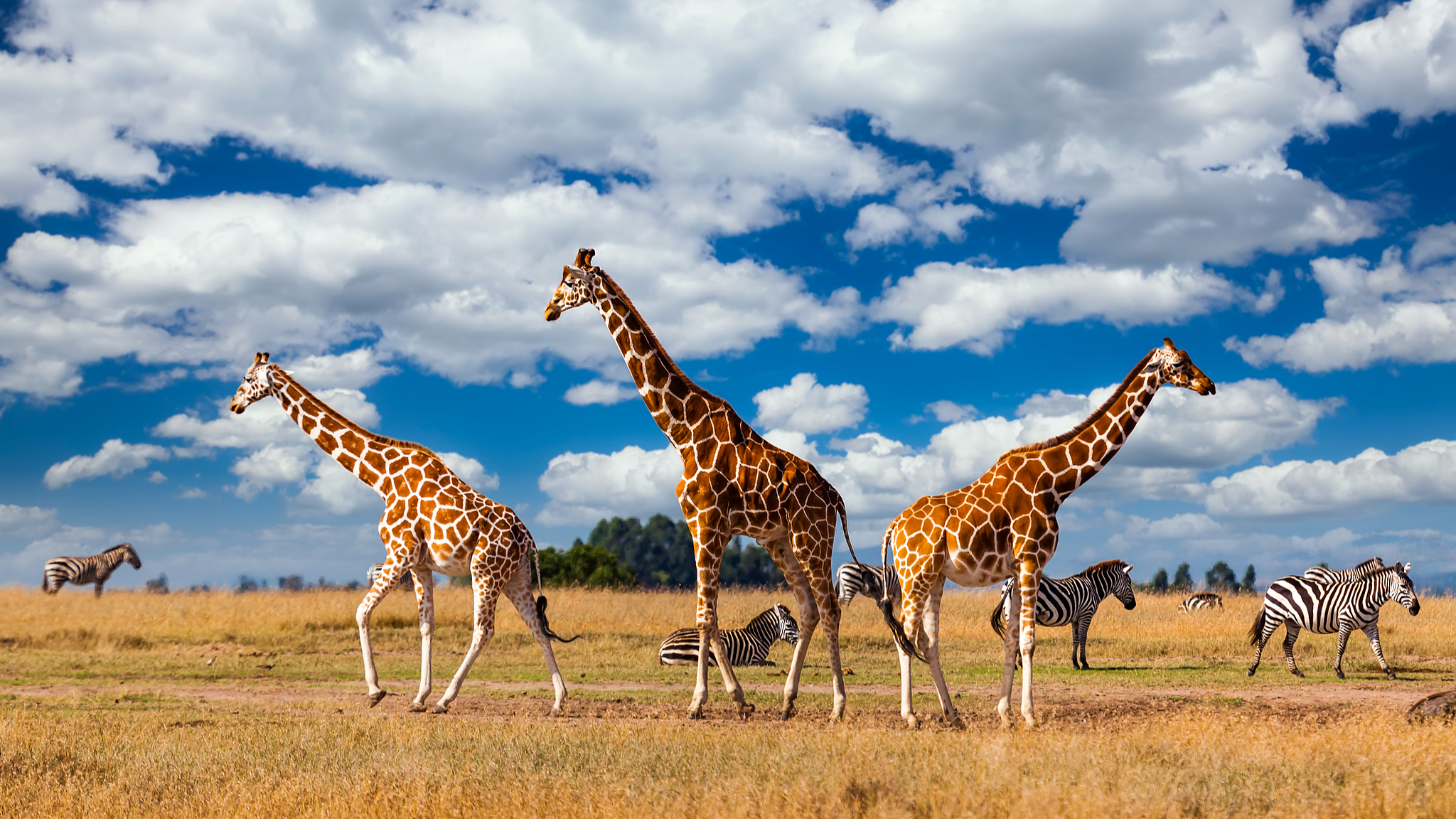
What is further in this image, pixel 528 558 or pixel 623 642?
pixel 623 642

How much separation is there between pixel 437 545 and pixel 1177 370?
9.40 metres

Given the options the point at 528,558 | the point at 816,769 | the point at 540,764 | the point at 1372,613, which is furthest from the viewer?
the point at 1372,613

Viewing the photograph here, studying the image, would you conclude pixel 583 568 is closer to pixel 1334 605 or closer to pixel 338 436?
pixel 338 436

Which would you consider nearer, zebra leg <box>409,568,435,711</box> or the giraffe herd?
the giraffe herd

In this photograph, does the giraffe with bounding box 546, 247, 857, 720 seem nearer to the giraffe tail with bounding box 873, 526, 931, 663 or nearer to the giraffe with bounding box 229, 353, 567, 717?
the giraffe tail with bounding box 873, 526, 931, 663

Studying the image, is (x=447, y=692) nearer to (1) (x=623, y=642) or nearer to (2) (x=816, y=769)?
(2) (x=816, y=769)

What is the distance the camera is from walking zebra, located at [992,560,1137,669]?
60.6 feet

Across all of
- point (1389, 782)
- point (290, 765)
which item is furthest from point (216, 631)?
point (1389, 782)

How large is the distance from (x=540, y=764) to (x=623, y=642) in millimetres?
14517

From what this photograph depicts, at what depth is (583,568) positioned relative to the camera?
43188mm

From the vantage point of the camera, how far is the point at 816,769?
313 inches

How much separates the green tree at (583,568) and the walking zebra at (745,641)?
2199 cm

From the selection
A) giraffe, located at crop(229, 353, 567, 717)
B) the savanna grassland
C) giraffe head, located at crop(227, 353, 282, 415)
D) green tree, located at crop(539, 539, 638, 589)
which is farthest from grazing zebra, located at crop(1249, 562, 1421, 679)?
green tree, located at crop(539, 539, 638, 589)

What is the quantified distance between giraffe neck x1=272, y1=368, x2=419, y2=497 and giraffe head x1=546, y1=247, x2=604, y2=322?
3.40 metres
